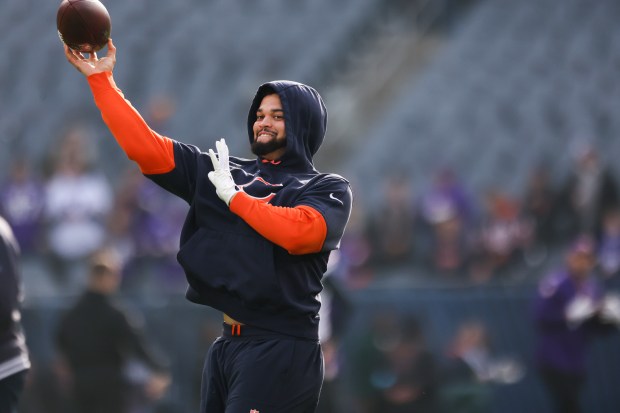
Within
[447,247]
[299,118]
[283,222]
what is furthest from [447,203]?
[283,222]

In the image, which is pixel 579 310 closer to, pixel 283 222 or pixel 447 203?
pixel 447 203

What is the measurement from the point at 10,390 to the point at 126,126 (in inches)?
59.7

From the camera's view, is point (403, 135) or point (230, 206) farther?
point (403, 135)

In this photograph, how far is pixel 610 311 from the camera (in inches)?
366

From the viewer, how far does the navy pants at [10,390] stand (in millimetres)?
5074

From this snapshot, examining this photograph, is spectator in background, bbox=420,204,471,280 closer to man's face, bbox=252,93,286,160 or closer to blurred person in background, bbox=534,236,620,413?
blurred person in background, bbox=534,236,620,413

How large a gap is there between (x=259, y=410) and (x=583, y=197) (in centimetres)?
753

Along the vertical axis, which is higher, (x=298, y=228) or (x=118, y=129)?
(x=118, y=129)

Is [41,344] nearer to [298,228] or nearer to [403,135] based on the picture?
[298,228]

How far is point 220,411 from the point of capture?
4441 millimetres

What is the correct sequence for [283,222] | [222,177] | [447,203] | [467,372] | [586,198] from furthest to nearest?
[447,203]
[586,198]
[467,372]
[222,177]
[283,222]

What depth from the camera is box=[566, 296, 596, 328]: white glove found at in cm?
906

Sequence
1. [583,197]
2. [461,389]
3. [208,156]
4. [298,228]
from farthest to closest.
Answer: [583,197] → [461,389] → [208,156] → [298,228]

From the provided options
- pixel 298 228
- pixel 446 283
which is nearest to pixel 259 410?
pixel 298 228
